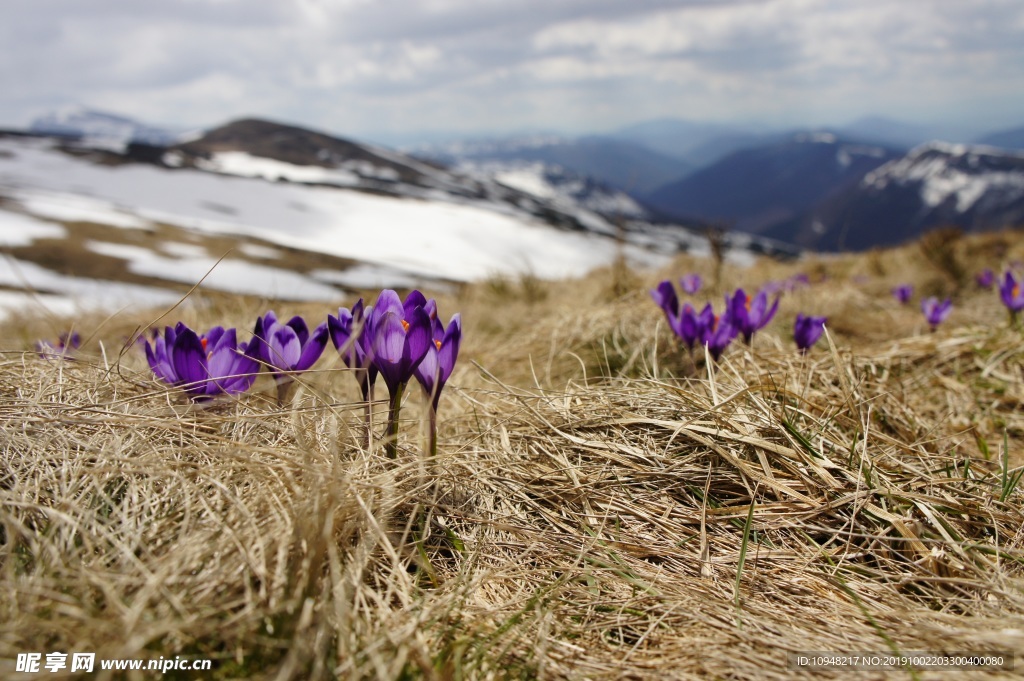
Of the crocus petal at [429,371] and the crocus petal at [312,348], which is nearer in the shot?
the crocus petal at [429,371]

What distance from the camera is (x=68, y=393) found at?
A: 1835mm

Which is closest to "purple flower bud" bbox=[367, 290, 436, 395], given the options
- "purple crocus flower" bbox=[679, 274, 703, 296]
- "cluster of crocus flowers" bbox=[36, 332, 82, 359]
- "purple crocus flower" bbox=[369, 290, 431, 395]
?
"purple crocus flower" bbox=[369, 290, 431, 395]

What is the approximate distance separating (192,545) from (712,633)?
1.01 metres

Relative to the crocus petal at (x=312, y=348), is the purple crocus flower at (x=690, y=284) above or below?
above

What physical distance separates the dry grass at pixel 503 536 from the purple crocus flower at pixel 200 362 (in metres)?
0.07

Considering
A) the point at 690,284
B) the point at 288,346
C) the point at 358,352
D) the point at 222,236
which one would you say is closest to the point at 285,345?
the point at 288,346

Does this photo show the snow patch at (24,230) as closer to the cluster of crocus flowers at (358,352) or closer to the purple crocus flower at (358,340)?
the cluster of crocus flowers at (358,352)

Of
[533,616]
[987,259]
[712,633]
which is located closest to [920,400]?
[712,633]

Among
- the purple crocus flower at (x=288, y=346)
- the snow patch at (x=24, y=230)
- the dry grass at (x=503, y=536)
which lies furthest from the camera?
the snow patch at (x=24, y=230)

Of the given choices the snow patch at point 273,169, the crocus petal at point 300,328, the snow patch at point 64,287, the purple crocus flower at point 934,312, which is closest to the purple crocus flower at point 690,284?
the purple crocus flower at point 934,312

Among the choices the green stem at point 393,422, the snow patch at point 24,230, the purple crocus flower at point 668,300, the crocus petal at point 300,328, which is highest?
the snow patch at point 24,230

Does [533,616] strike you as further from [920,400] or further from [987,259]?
[987,259]

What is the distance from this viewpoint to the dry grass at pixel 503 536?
→ 1.06m

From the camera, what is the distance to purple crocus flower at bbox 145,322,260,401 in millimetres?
1781
